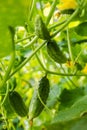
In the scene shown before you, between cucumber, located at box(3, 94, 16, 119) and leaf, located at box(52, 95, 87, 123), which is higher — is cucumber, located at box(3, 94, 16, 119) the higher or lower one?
the lower one

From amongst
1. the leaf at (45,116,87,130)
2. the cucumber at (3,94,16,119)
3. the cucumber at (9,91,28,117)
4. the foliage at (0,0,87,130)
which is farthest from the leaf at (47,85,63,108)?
the leaf at (45,116,87,130)

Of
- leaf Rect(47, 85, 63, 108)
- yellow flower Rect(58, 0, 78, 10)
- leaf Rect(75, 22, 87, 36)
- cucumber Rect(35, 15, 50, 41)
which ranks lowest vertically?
leaf Rect(47, 85, 63, 108)

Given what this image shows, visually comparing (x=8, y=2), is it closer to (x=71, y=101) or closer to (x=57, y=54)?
(x=57, y=54)

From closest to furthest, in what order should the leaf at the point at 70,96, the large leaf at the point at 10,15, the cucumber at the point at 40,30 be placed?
1. the large leaf at the point at 10,15
2. the cucumber at the point at 40,30
3. the leaf at the point at 70,96

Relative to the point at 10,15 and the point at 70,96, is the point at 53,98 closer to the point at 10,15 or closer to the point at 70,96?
the point at 70,96

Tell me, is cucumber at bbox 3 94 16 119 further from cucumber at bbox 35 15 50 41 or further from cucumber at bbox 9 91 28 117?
cucumber at bbox 35 15 50 41

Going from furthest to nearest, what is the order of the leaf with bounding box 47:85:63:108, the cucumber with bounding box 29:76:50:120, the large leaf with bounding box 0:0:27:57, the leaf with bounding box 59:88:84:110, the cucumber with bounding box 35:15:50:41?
the leaf with bounding box 47:85:63:108 < the leaf with bounding box 59:88:84:110 < the cucumber with bounding box 29:76:50:120 < the cucumber with bounding box 35:15:50:41 < the large leaf with bounding box 0:0:27:57

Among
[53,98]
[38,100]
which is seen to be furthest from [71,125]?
[53,98]

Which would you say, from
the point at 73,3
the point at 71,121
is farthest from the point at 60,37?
the point at 71,121

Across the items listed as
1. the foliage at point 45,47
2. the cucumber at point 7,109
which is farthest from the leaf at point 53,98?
the cucumber at point 7,109

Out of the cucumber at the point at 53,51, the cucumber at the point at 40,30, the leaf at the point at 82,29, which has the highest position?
the cucumber at the point at 40,30

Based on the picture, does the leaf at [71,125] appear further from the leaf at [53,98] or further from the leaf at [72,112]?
the leaf at [53,98]
